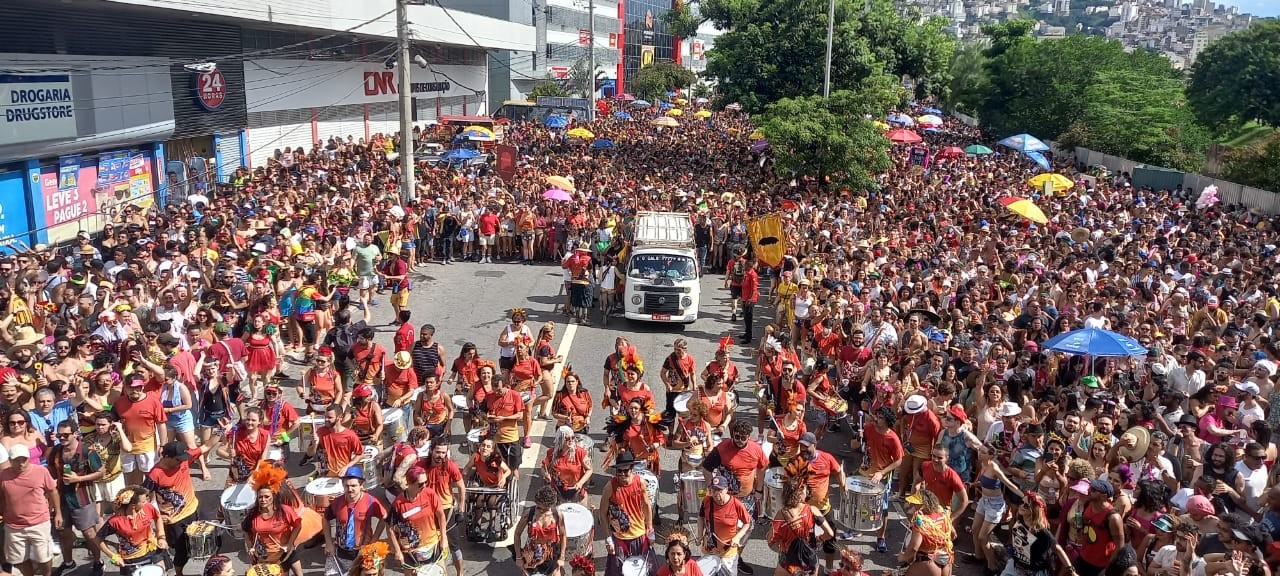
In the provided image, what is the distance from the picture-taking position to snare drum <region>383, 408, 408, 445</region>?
33.8ft

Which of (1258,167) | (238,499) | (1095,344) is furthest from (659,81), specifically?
(238,499)

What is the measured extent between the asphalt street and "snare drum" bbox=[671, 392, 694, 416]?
734 mm

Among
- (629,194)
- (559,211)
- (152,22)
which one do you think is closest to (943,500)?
(559,211)

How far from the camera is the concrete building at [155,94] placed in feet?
66.4

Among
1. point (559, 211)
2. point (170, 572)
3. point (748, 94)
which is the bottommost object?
point (170, 572)

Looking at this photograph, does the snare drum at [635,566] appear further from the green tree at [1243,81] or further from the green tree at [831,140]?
the green tree at [1243,81]

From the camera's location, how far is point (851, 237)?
20750mm

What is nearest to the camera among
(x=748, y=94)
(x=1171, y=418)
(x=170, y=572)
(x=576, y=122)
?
(x=170, y=572)

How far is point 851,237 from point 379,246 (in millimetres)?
9958

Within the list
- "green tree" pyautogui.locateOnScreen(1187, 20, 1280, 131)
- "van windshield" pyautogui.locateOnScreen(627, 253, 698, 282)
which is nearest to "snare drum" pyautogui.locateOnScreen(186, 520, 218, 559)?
"van windshield" pyautogui.locateOnScreen(627, 253, 698, 282)

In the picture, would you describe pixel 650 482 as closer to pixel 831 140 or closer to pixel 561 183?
pixel 561 183

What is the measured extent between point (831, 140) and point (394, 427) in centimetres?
1979

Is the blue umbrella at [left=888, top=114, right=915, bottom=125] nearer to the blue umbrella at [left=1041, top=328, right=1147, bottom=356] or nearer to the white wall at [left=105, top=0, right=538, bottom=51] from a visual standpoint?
the white wall at [left=105, top=0, right=538, bottom=51]

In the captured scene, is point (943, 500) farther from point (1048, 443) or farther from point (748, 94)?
point (748, 94)
